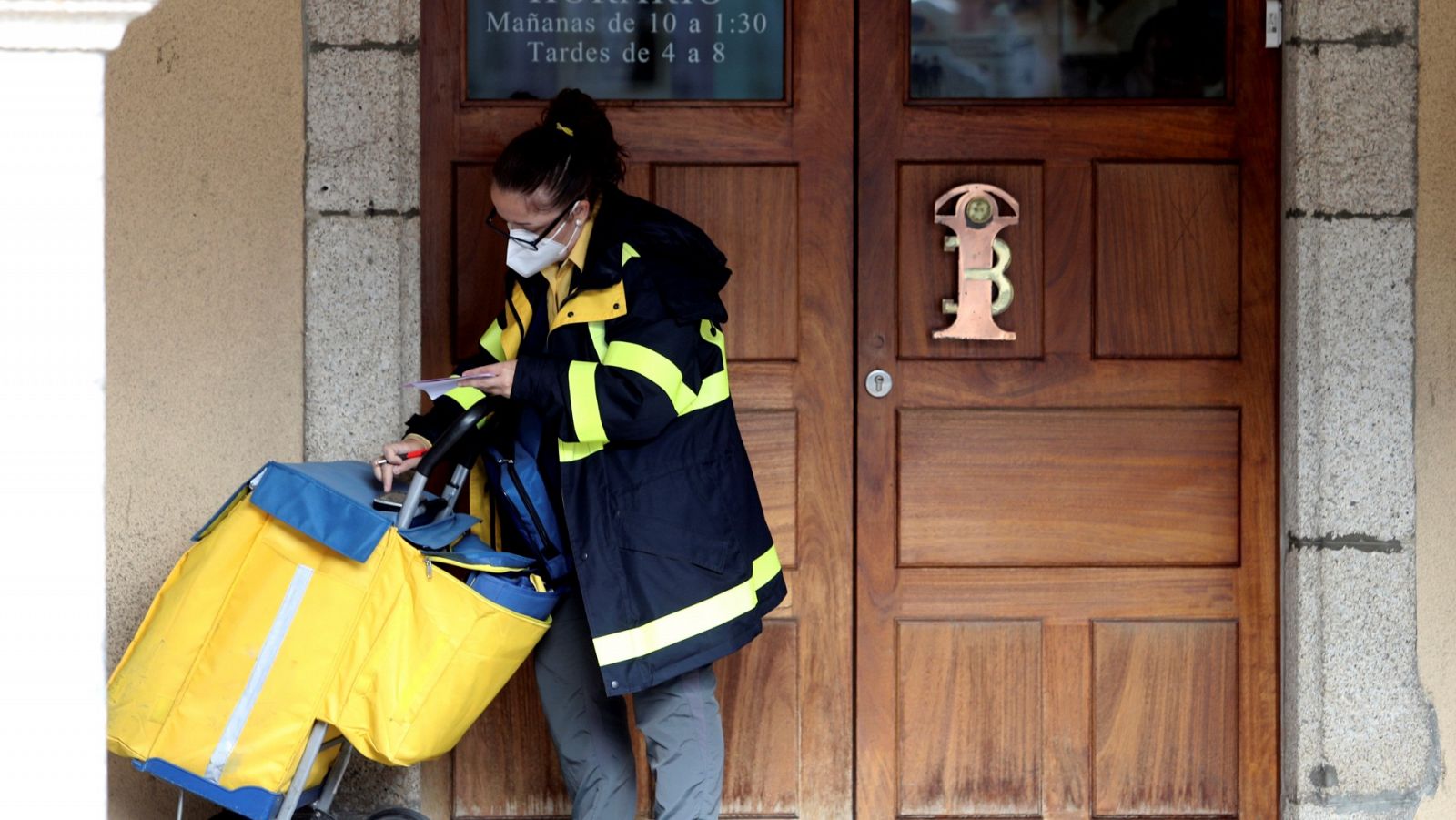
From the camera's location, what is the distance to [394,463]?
3.00 metres

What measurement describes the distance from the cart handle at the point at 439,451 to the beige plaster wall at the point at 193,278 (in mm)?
751

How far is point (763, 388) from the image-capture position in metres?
3.76

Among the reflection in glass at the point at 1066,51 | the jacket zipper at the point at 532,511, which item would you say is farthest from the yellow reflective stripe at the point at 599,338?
the reflection in glass at the point at 1066,51

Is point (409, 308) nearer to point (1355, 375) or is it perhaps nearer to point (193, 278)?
point (193, 278)

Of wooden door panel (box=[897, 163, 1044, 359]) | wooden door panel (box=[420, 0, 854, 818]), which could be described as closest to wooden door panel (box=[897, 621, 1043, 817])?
wooden door panel (box=[420, 0, 854, 818])

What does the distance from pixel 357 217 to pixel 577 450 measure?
1029mm

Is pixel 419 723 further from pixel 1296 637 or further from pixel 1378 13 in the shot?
pixel 1378 13

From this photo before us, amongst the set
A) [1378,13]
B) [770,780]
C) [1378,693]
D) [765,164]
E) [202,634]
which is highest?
[1378,13]

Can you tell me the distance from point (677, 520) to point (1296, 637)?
5.64 ft

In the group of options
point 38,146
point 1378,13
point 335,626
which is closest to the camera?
point 38,146

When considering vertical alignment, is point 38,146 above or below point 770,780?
above

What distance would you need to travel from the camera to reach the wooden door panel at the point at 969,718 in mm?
3787

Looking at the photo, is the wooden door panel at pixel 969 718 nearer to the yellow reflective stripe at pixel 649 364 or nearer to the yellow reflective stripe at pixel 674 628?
the yellow reflective stripe at pixel 674 628

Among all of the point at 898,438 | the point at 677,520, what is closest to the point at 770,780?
the point at 898,438
